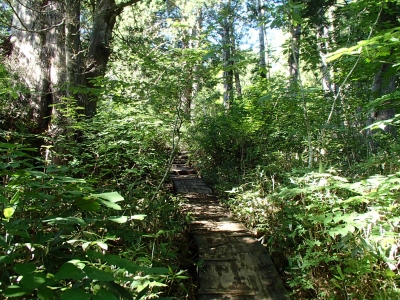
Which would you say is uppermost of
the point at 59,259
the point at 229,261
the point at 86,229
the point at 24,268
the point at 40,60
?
the point at 40,60

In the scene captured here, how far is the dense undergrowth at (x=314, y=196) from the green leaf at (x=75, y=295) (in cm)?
201

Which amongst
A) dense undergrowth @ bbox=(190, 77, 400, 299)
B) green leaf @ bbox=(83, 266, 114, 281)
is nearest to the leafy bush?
green leaf @ bbox=(83, 266, 114, 281)

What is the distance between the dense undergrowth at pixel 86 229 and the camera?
3.41ft

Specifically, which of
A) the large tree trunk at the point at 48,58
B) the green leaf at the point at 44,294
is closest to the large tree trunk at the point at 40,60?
the large tree trunk at the point at 48,58

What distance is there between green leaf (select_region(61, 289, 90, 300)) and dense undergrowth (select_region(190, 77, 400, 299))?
6.60 feet

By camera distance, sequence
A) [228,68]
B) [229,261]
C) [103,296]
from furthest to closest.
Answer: [228,68]
[229,261]
[103,296]

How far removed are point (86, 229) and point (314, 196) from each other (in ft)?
8.30

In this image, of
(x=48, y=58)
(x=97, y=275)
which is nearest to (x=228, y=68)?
(x=97, y=275)

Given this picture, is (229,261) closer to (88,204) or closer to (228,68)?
(88,204)

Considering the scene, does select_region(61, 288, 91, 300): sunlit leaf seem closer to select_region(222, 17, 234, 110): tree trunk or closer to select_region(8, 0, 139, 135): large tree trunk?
select_region(222, 17, 234, 110): tree trunk

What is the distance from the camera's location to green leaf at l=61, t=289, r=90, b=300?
89cm

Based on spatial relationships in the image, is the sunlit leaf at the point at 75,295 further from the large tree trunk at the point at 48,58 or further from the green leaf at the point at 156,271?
the large tree trunk at the point at 48,58

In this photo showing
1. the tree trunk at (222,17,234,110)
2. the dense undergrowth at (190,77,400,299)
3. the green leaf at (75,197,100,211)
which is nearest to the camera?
the green leaf at (75,197,100,211)

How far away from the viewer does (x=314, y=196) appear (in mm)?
3154
